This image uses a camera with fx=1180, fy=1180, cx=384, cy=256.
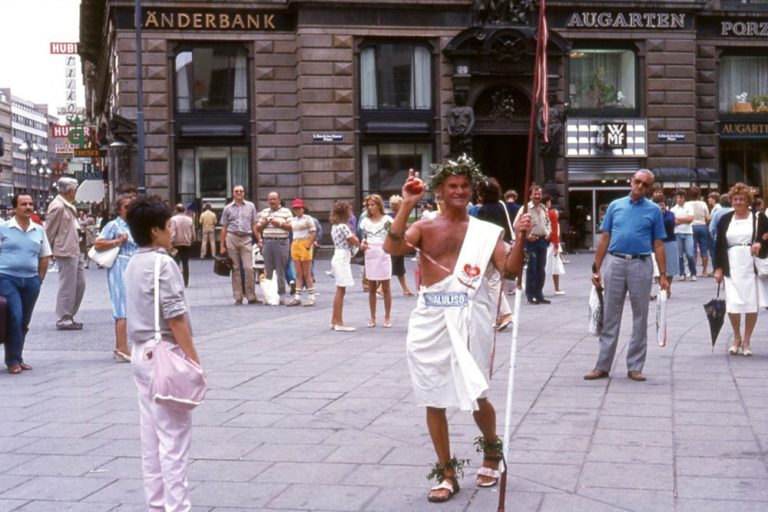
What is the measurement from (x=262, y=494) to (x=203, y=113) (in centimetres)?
2861

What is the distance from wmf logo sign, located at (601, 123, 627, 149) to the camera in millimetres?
35469

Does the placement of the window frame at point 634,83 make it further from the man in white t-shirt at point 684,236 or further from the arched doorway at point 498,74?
the man in white t-shirt at point 684,236

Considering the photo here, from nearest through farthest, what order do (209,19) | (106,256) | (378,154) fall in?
(106,256) < (209,19) < (378,154)

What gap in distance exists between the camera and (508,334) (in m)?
14.7

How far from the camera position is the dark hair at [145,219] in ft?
19.1

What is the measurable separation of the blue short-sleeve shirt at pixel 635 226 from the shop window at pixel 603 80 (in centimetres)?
2584

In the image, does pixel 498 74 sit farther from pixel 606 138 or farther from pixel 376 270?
pixel 376 270

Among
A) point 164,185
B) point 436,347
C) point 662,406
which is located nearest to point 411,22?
point 164,185

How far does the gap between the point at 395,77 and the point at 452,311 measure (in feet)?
94.1

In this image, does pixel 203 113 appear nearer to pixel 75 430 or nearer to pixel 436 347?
pixel 75 430

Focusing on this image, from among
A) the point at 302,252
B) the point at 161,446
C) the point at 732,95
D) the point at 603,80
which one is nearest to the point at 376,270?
the point at 302,252

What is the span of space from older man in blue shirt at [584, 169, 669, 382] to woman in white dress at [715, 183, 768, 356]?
1978 mm

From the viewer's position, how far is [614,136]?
3547cm

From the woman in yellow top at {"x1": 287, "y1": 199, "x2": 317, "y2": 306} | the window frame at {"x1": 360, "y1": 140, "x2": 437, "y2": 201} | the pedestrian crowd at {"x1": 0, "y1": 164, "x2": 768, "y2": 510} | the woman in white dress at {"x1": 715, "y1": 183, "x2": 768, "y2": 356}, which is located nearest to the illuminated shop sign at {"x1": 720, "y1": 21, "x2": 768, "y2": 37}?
the window frame at {"x1": 360, "y1": 140, "x2": 437, "y2": 201}
